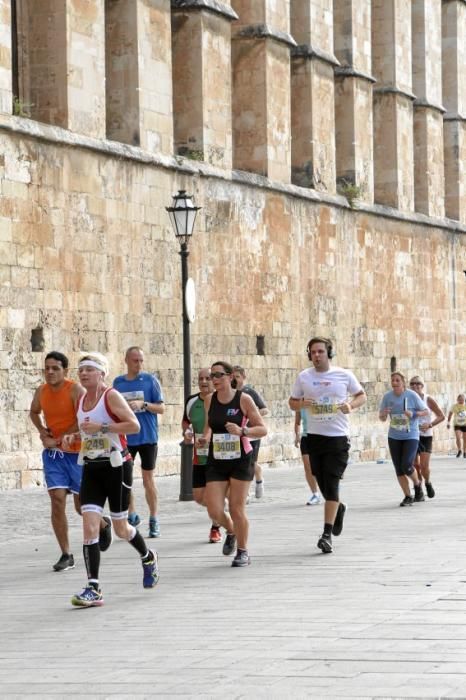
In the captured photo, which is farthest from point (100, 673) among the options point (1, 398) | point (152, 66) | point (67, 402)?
point (152, 66)

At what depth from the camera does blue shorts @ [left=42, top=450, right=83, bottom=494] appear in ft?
40.1

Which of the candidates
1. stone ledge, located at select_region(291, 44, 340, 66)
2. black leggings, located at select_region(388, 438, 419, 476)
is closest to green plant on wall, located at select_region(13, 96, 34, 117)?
black leggings, located at select_region(388, 438, 419, 476)

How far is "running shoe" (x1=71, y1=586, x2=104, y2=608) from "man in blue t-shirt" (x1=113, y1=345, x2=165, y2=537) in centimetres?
426

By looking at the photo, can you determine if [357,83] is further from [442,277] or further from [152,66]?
[152,66]

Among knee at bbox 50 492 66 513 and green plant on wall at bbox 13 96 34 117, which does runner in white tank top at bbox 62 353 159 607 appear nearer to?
knee at bbox 50 492 66 513

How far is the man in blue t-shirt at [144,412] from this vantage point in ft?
47.2

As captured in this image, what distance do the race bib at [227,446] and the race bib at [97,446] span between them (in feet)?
6.16

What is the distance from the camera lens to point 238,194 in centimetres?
2731

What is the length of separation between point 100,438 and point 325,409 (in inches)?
127

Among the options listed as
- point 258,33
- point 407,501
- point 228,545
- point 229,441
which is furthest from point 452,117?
point 229,441

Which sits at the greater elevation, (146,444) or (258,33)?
(258,33)

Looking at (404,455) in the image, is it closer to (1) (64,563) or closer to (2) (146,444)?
(2) (146,444)

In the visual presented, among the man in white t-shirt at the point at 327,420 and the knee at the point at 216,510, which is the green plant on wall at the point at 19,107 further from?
the knee at the point at 216,510

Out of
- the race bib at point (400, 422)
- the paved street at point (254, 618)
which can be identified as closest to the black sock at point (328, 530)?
the paved street at point (254, 618)
